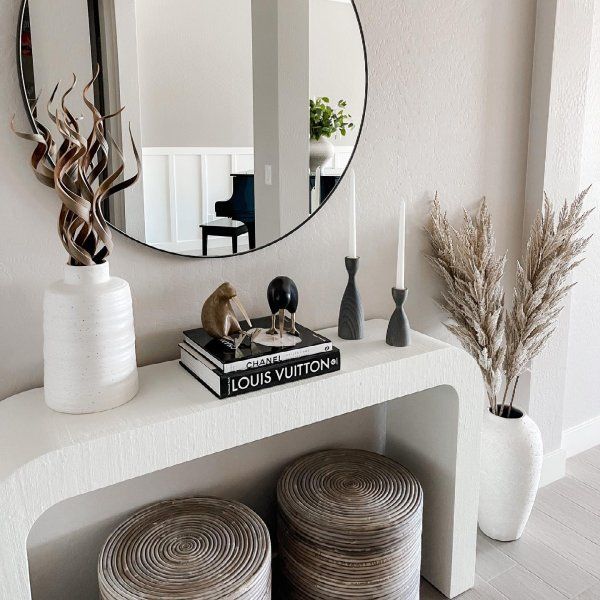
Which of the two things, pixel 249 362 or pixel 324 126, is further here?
pixel 324 126

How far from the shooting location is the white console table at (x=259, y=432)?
3.48ft

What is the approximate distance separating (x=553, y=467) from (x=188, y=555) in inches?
61.4

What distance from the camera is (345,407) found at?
55.4 inches

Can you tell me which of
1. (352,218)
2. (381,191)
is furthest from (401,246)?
(381,191)

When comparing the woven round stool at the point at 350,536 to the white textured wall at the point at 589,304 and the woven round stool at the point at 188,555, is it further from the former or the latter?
the white textured wall at the point at 589,304

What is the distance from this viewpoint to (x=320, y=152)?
5.30 feet

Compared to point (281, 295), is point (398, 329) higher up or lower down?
lower down

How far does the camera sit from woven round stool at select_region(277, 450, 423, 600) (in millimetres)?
1505

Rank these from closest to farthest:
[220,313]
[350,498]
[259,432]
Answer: [259,432] < [220,313] < [350,498]

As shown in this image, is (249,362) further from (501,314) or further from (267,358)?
(501,314)

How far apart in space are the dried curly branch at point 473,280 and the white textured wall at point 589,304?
2.16 ft

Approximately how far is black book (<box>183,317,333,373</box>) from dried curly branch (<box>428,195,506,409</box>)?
63 centimetres

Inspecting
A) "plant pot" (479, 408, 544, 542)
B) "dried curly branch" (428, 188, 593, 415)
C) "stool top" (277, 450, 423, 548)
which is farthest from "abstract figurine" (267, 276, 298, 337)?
"plant pot" (479, 408, 544, 542)

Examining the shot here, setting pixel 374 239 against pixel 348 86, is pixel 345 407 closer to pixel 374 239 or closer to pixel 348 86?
Result: pixel 374 239
